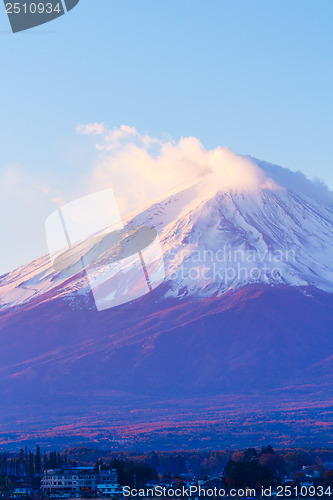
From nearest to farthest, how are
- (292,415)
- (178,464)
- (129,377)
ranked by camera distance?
(178,464) < (292,415) < (129,377)

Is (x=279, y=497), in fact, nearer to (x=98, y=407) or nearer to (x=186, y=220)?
(x=98, y=407)

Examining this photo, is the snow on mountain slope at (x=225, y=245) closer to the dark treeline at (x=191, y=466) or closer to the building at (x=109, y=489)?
the dark treeline at (x=191, y=466)

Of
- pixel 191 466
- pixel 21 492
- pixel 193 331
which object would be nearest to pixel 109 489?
pixel 21 492

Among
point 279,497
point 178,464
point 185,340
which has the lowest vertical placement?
point 279,497

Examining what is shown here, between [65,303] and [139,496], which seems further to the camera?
[65,303]

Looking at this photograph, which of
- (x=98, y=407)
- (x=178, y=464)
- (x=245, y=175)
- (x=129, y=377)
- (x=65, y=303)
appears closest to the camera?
(x=178, y=464)


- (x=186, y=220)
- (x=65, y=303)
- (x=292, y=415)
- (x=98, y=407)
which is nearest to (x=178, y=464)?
(x=292, y=415)

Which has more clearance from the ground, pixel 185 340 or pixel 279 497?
pixel 185 340
